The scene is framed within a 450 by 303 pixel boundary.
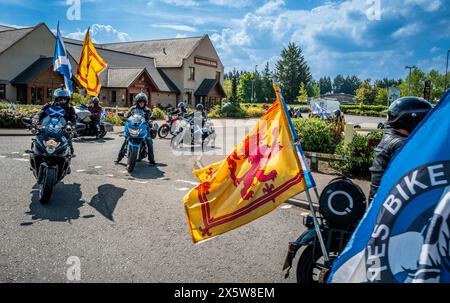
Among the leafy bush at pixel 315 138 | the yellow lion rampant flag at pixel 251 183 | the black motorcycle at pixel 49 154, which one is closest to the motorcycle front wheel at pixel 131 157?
the black motorcycle at pixel 49 154

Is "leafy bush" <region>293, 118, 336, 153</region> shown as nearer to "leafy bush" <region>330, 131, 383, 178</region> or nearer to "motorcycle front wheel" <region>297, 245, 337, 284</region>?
"leafy bush" <region>330, 131, 383, 178</region>

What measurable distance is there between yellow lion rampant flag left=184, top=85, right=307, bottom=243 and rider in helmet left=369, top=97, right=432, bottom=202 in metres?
0.79

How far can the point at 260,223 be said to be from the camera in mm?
5844

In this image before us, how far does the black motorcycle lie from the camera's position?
6.22 m

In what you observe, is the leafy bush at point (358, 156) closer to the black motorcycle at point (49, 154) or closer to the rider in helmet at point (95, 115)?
the black motorcycle at point (49, 154)

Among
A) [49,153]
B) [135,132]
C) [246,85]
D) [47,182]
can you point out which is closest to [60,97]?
[49,153]

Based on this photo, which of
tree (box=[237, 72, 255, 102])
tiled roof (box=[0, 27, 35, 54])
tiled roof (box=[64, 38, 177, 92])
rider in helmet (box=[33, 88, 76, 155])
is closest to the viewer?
rider in helmet (box=[33, 88, 76, 155])

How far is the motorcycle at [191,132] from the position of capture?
14.5m

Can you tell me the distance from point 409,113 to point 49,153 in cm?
549

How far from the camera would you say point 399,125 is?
3.31m

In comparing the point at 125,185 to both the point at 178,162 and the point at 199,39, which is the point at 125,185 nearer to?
the point at 178,162

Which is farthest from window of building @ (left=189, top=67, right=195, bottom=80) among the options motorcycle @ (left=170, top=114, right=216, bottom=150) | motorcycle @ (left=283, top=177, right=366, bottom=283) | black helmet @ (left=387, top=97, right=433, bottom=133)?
motorcycle @ (left=283, top=177, right=366, bottom=283)

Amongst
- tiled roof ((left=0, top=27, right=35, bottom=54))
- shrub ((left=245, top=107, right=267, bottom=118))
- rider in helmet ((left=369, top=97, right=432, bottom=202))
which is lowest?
rider in helmet ((left=369, top=97, right=432, bottom=202))

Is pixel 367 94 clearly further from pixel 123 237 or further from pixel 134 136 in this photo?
pixel 123 237
